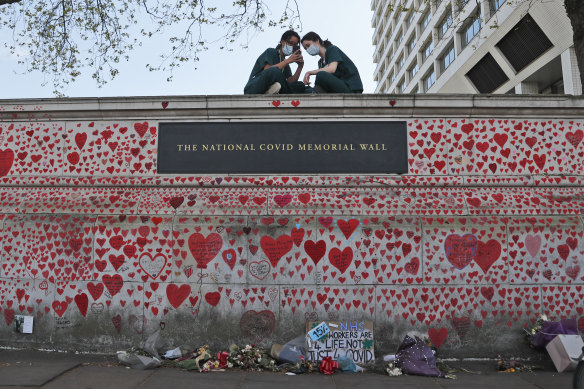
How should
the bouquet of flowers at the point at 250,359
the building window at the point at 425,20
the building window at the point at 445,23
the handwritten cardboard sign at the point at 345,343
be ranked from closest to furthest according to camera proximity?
the bouquet of flowers at the point at 250,359 → the handwritten cardboard sign at the point at 345,343 → the building window at the point at 445,23 → the building window at the point at 425,20

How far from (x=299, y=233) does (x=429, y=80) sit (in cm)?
3450

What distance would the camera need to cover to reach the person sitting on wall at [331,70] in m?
6.39

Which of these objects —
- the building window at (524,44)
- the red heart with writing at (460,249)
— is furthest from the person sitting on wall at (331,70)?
the building window at (524,44)

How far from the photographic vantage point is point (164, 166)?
18.1 ft

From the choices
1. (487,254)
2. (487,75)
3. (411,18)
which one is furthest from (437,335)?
(411,18)

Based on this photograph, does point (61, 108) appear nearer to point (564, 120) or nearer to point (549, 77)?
point (564, 120)

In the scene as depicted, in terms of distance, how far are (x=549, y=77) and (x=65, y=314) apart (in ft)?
76.6

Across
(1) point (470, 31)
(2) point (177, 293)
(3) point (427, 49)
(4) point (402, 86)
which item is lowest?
(2) point (177, 293)

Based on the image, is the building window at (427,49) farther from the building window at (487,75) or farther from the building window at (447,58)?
the building window at (487,75)

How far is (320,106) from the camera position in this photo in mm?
5484

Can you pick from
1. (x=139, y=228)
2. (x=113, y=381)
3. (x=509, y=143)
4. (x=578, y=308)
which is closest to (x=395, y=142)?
(x=509, y=143)

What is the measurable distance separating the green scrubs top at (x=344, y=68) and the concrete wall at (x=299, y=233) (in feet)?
4.18

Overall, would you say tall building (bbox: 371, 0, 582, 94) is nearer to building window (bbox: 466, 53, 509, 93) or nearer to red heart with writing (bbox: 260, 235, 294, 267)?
building window (bbox: 466, 53, 509, 93)

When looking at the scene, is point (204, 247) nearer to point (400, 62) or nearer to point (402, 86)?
point (402, 86)
